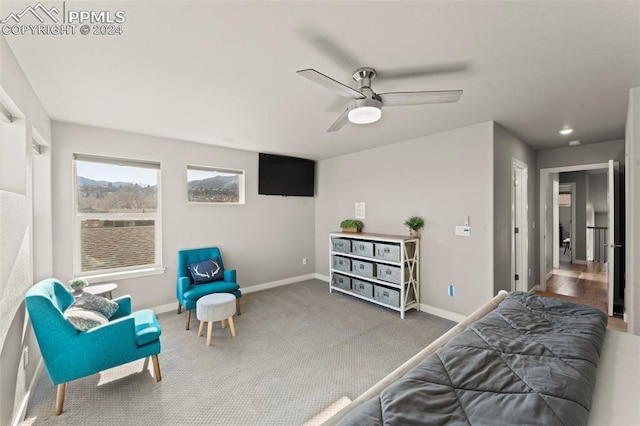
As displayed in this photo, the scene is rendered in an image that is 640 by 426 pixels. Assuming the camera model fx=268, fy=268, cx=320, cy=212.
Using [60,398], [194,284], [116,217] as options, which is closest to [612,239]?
[194,284]

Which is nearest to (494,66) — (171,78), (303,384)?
(171,78)

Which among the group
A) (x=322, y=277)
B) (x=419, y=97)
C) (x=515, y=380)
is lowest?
(x=322, y=277)

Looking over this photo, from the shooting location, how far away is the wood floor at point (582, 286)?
3965 mm

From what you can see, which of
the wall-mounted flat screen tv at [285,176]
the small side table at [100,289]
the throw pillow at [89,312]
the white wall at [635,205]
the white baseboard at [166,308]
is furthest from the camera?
the wall-mounted flat screen tv at [285,176]

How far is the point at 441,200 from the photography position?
3.63m

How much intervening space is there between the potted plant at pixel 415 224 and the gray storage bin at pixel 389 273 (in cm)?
55

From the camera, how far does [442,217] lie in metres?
3.63

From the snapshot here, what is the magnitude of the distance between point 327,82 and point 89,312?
8.39 ft

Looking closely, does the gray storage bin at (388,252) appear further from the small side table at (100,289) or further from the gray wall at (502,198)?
the small side table at (100,289)

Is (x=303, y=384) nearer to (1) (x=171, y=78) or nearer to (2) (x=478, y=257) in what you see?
(2) (x=478, y=257)

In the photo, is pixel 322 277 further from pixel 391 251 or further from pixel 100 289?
pixel 100 289

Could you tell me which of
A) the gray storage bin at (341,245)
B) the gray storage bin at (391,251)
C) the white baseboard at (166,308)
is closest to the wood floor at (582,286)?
the gray storage bin at (391,251)

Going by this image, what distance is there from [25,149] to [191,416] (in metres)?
2.34

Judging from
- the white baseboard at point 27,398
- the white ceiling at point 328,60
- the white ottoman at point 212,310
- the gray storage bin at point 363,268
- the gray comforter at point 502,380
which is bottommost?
the white baseboard at point 27,398
